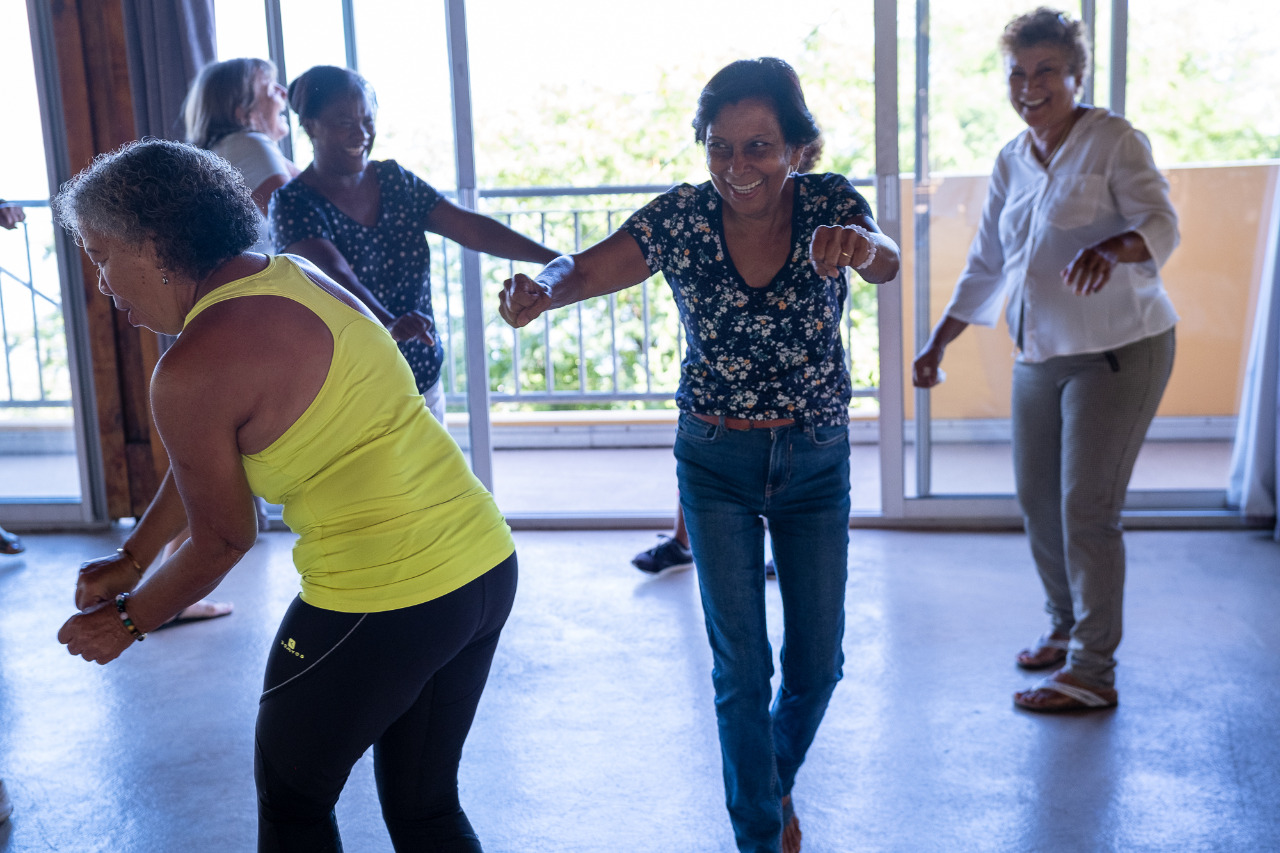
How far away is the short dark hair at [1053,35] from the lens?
8.18 ft

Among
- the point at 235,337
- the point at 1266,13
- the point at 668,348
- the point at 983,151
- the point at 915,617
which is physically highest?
the point at 1266,13

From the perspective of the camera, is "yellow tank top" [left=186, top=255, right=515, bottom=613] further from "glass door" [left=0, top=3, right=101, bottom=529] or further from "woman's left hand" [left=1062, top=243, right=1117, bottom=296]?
"glass door" [left=0, top=3, right=101, bottom=529]

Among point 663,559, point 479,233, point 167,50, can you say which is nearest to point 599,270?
point 479,233

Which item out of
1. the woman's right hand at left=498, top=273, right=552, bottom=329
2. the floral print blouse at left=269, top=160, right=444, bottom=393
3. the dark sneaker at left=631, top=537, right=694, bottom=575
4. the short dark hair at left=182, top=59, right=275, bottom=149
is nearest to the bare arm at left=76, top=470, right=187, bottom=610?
the woman's right hand at left=498, top=273, right=552, bottom=329

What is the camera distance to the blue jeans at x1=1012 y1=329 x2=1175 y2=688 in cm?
241

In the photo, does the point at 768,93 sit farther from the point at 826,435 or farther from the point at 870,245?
the point at 826,435

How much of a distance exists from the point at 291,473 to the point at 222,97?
1996 mm

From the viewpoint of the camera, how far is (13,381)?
4.67 metres

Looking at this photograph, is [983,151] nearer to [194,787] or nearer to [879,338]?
[879,338]

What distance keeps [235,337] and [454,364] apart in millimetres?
3183

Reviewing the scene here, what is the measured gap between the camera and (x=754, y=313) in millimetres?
1769

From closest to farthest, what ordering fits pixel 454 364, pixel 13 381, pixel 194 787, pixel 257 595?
pixel 194 787
pixel 257 595
pixel 454 364
pixel 13 381

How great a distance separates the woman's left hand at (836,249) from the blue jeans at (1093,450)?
3.60 feet

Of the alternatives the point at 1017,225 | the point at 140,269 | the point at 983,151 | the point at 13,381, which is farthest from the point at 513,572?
the point at 13,381
